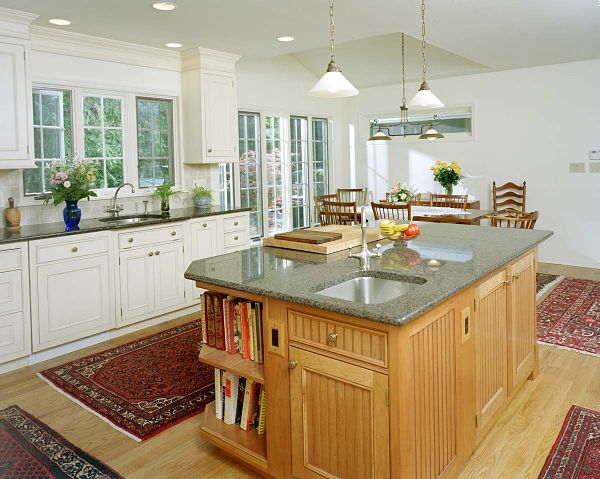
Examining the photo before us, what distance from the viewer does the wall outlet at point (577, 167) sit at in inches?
249

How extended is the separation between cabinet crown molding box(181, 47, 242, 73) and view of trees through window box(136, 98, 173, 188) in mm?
440

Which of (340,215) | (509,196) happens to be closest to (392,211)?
(340,215)

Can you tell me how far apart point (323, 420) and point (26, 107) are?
3.27 meters

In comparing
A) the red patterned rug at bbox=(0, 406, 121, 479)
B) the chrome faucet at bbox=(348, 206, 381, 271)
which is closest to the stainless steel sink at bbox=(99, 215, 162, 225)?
the red patterned rug at bbox=(0, 406, 121, 479)

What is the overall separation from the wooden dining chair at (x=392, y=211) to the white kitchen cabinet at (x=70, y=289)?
2610 mm

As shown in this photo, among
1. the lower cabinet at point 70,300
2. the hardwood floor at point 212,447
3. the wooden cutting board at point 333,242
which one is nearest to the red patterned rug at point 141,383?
the hardwood floor at point 212,447

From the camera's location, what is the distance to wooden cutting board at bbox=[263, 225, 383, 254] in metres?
2.74

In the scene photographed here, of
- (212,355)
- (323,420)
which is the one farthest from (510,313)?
(212,355)

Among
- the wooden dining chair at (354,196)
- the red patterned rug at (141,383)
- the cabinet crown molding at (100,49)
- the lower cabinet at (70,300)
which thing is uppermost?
the cabinet crown molding at (100,49)

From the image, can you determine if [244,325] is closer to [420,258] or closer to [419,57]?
[420,258]

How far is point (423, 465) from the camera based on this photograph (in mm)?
1933

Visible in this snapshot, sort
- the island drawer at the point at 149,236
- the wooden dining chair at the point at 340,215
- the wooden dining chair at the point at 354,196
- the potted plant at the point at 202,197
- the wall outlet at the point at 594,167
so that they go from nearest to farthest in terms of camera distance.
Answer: the island drawer at the point at 149,236, the potted plant at the point at 202,197, the wooden dining chair at the point at 340,215, the wall outlet at the point at 594,167, the wooden dining chair at the point at 354,196

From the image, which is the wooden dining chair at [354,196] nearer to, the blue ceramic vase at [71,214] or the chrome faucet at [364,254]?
the blue ceramic vase at [71,214]

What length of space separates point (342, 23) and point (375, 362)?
10.9ft
